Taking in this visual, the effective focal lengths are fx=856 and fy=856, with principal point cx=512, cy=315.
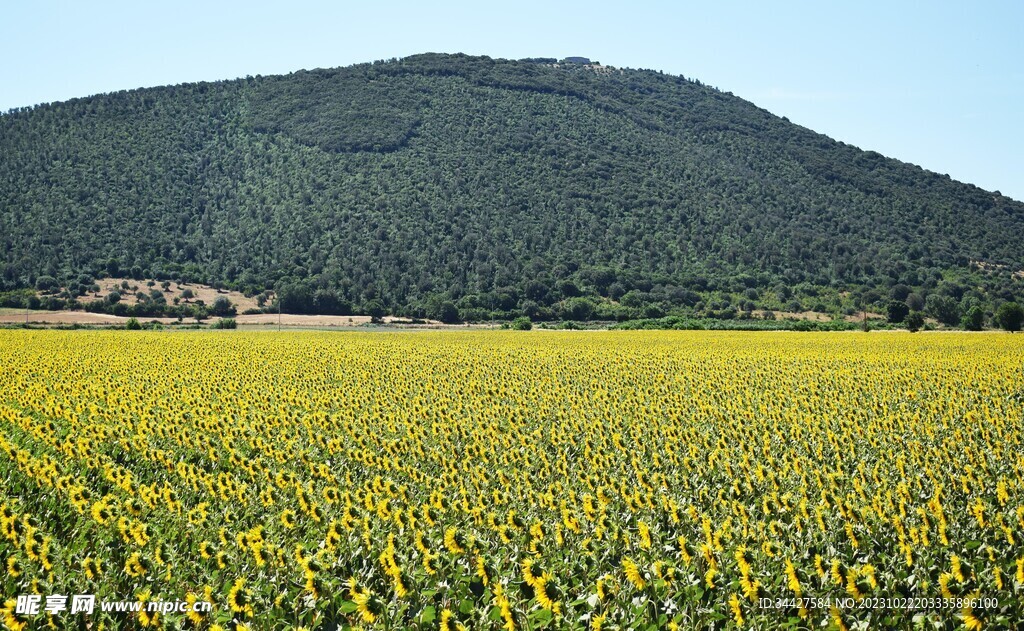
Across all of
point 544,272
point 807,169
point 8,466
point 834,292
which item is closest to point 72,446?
point 8,466

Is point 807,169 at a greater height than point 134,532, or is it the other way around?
point 807,169

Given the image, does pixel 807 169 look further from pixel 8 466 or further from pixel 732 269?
pixel 8 466

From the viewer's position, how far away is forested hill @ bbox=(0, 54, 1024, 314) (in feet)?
358

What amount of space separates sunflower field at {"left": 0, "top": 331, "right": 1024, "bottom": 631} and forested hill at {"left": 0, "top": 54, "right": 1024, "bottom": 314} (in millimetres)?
81122

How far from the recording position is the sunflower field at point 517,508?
6453mm

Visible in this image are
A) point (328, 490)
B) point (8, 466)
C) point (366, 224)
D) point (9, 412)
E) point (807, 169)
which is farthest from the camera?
point (807, 169)

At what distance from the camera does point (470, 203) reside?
417 feet

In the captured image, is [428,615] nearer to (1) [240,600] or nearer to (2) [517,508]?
(1) [240,600]

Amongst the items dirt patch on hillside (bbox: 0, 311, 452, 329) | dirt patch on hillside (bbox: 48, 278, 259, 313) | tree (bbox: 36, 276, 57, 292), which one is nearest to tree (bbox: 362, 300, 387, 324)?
dirt patch on hillside (bbox: 0, 311, 452, 329)

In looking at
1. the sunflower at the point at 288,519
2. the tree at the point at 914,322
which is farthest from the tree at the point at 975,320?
the sunflower at the point at 288,519

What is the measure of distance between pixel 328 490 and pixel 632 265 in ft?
348

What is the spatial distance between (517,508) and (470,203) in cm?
11986

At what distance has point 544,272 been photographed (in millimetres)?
109250

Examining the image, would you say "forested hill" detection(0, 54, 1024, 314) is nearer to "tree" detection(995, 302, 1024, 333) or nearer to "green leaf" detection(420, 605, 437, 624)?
"tree" detection(995, 302, 1024, 333)
